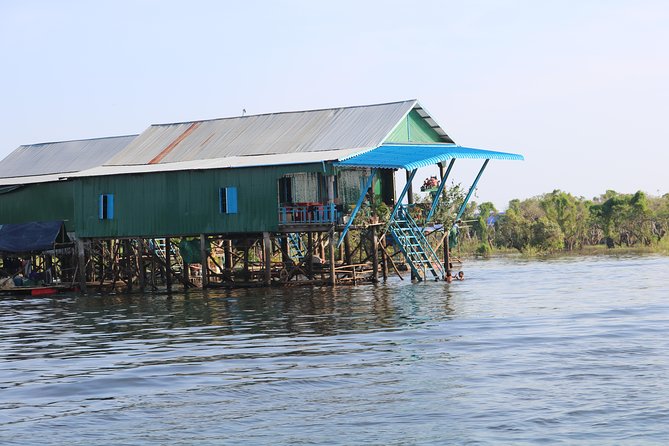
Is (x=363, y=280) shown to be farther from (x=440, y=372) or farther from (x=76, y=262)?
(x=440, y=372)

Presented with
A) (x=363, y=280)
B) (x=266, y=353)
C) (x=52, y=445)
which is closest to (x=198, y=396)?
(x=52, y=445)

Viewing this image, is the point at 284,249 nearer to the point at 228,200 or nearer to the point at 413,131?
the point at 228,200

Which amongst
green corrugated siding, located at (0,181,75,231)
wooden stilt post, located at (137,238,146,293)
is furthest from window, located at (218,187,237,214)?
green corrugated siding, located at (0,181,75,231)

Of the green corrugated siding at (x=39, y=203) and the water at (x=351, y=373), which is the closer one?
the water at (x=351, y=373)

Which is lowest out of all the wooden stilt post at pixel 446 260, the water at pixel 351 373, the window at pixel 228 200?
the water at pixel 351 373

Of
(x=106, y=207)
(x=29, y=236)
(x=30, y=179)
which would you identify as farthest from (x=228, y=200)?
(x=30, y=179)

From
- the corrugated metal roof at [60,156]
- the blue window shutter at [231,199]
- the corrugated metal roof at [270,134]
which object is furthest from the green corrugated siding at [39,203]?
the blue window shutter at [231,199]

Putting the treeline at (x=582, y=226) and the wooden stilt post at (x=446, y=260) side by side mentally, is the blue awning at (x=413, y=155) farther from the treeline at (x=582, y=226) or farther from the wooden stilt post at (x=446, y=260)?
the treeline at (x=582, y=226)

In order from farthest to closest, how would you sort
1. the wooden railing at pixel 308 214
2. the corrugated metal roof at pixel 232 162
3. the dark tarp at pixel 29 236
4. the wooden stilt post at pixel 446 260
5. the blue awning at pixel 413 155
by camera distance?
the dark tarp at pixel 29 236 → the wooden stilt post at pixel 446 260 → the corrugated metal roof at pixel 232 162 → the wooden railing at pixel 308 214 → the blue awning at pixel 413 155

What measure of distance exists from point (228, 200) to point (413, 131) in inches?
317

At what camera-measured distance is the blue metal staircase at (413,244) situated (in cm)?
3941

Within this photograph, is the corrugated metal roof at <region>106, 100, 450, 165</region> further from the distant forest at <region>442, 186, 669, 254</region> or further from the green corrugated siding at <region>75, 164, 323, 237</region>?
the distant forest at <region>442, 186, 669, 254</region>

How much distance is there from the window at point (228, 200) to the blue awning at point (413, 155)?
526cm

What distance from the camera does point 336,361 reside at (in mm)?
19266
